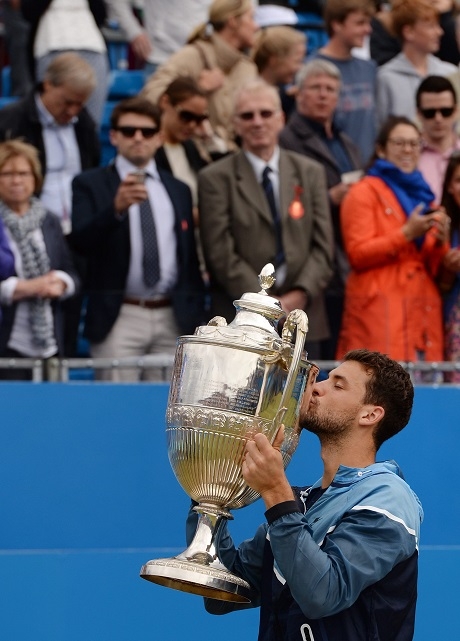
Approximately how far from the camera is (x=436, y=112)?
773 cm

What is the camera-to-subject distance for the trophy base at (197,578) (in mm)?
3854

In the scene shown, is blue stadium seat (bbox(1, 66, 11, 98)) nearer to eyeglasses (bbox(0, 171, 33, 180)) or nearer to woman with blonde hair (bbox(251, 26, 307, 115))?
woman with blonde hair (bbox(251, 26, 307, 115))

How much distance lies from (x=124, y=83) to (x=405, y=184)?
3760 millimetres

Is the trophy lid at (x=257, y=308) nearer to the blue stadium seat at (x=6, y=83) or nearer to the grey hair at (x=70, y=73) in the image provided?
the grey hair at (x=70, y=73)

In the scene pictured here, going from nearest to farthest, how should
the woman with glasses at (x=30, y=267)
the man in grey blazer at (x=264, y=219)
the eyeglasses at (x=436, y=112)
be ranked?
the woman with glasses at (x=30, y=267) → the man in grey blazer at (x=264, y=219) → the eyeglasses at (x=436, y=112)

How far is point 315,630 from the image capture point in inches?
148

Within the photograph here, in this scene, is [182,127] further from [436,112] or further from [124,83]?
[124,83]

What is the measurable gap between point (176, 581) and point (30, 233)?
9.40 feet

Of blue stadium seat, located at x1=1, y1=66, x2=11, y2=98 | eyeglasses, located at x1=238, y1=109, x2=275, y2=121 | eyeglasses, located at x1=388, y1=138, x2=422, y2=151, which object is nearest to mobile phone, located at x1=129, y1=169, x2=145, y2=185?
eyeglasses, located at x1=238, y1=109, x2=275, y2=121

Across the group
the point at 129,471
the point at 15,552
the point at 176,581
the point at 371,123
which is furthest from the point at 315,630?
the point at 371,123

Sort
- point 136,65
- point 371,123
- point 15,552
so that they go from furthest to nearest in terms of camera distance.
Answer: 1. point 136,65
2. point 371,123
3. point 15,552

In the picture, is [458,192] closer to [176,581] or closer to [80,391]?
[80,391]

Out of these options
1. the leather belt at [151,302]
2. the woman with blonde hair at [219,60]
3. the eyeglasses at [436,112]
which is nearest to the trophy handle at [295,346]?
the leather belt at [151,302]

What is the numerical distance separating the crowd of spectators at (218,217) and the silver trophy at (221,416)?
84.4 inches
